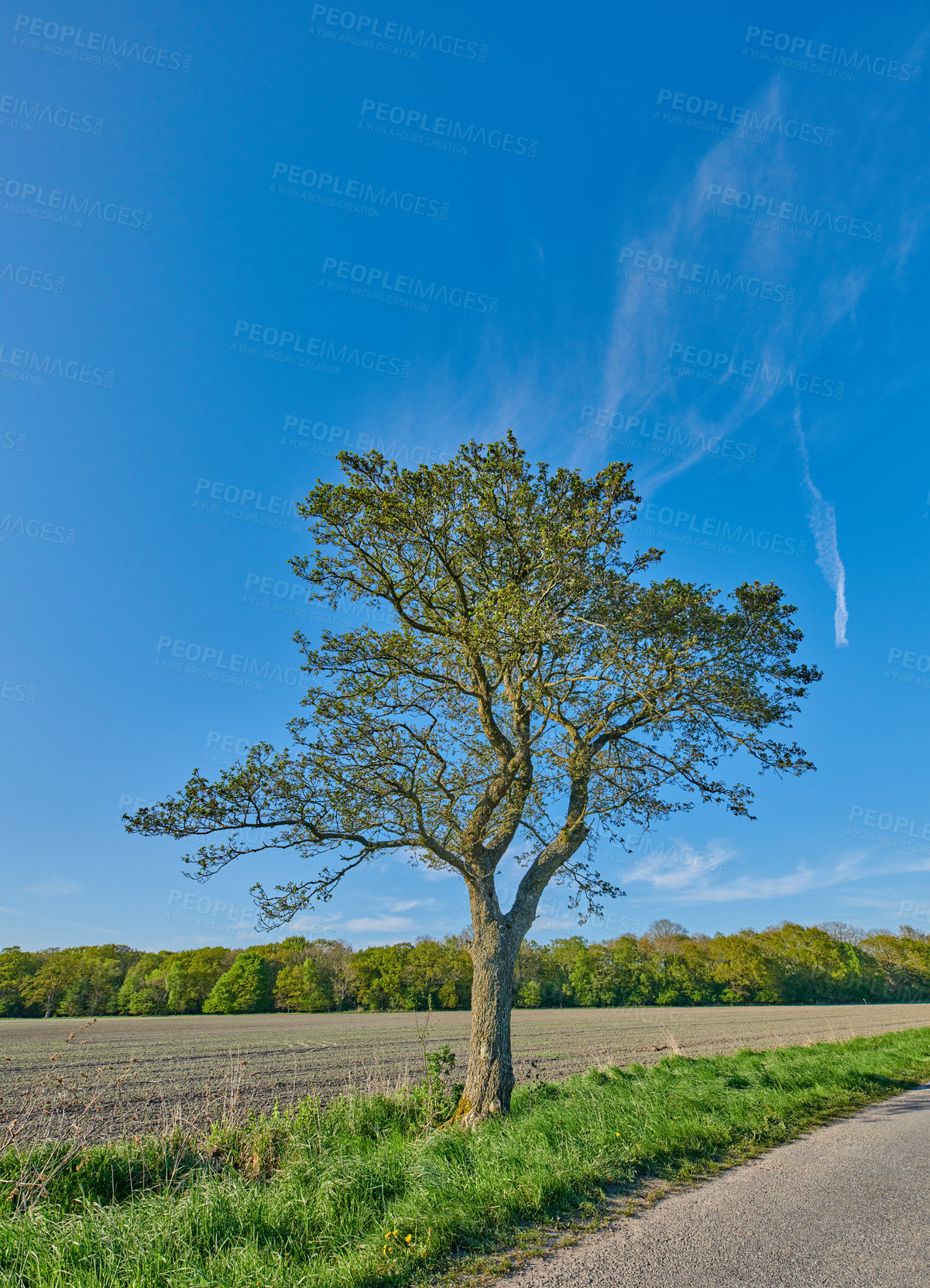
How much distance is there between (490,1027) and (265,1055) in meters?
23.7

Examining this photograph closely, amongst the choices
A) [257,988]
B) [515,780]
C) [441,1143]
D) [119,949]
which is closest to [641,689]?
[515,780]

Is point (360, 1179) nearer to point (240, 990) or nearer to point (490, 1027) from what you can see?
point (490, 1027)

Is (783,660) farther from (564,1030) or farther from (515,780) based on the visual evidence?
(564,1030)

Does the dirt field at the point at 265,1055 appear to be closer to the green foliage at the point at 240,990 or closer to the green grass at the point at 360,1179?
the green grass at the point at 360,1179

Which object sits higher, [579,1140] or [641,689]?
[641,689]

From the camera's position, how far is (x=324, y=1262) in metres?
4.27

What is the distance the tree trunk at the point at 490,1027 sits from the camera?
904 centimetres

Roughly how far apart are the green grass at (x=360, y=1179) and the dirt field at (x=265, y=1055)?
817mm

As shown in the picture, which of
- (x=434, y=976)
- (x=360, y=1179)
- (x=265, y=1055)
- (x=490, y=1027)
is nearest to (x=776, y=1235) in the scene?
(x=360, y=1179)

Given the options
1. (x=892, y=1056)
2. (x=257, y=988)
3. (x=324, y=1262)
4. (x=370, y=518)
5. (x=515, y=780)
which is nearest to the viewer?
(x=324, y=1262)

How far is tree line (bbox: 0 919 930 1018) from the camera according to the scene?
6906 centimetres

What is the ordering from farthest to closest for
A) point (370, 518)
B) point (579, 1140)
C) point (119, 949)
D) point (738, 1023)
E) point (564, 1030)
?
point (119, 949) < point (738, 1023) < point (564, 1030) < point (370, 518) < point (579, 1140)

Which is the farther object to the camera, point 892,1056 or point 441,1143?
point 892,1056

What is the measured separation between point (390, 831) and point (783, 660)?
7.68 metres
